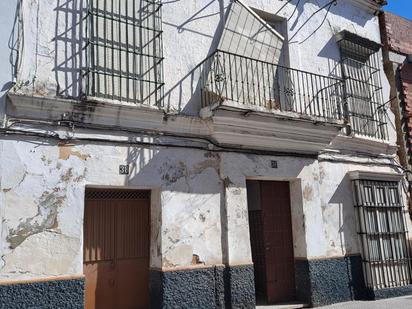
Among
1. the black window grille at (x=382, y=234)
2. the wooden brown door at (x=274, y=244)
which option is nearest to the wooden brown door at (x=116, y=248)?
the wooden brown door at (x=274, y=244)

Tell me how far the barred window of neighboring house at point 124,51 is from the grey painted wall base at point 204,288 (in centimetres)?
262

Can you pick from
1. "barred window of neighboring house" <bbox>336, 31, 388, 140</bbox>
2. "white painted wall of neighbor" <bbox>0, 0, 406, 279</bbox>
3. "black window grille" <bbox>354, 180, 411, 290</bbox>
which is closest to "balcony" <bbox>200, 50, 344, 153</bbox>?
"white painted wall of neighbor" <bbox>0, 0, 406, 279</bbox>

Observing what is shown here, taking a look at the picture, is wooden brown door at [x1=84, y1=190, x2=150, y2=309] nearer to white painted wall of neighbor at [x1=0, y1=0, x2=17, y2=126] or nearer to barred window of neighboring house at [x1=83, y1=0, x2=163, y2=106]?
barred window of neighboring house at [x1=83, y1=0, x2=163, y2=106]

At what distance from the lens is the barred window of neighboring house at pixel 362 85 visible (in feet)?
31.4

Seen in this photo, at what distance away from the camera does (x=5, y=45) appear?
18.5 ft

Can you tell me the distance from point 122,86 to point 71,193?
1771mm

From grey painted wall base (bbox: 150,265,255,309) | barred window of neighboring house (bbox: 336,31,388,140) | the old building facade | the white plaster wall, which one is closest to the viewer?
the white plaster wall

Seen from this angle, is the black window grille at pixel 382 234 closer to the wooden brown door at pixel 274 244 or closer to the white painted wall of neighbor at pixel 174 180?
the white painted wall of neighbor at pixel 174 180

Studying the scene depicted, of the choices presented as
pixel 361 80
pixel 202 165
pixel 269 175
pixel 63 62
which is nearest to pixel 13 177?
pixel 63 62

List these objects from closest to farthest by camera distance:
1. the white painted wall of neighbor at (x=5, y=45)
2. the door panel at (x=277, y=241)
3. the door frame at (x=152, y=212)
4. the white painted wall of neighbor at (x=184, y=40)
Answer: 1. the white painted wall of neighbor at (x=5, y=45)
2. the white painted wall of neighbor at (x=184, y=40)
3. the door frame at (x=152, y=212)
4. the door panel at (x=277, y=241)

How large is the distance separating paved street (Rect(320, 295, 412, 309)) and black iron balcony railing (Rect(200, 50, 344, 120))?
337 cm

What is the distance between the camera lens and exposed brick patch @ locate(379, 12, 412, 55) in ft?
34.7

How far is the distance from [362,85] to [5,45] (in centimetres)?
739

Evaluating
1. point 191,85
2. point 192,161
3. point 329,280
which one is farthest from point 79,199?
point 329,280
